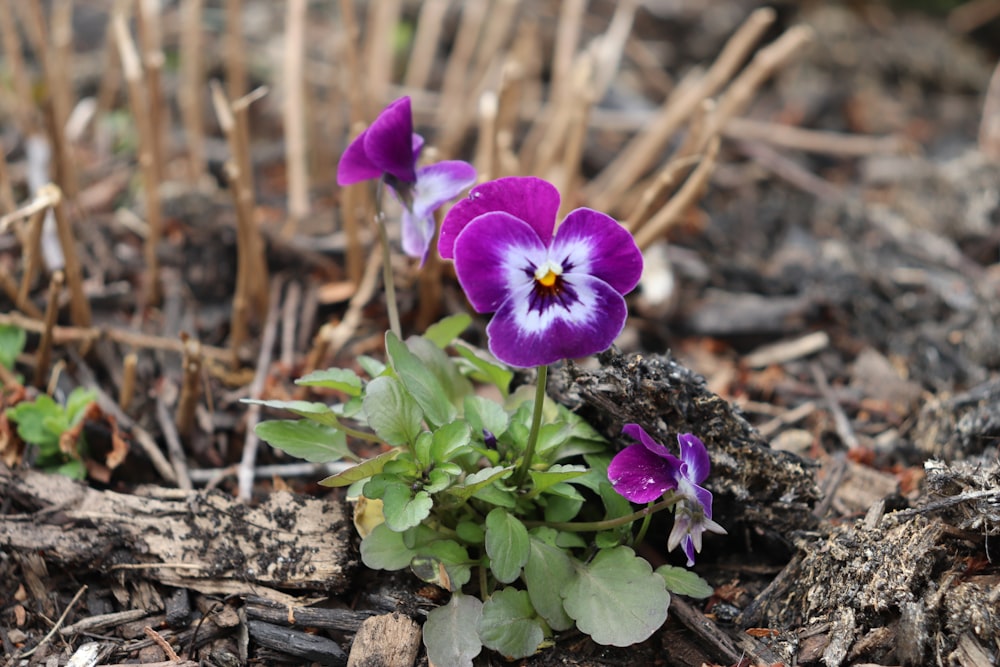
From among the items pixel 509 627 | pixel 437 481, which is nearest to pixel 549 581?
pixel 509 627

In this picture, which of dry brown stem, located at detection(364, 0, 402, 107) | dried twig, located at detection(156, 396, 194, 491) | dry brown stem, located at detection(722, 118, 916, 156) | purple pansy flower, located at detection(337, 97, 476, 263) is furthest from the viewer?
dry brown stem, located at detection(722, 118, 916, 156)

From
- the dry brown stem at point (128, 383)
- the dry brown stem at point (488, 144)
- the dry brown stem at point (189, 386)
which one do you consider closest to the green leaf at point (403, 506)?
the dry brown stem at point (189, 386)

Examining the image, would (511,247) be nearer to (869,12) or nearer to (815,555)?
(815,555)

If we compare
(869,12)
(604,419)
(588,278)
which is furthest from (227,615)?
(869,12)

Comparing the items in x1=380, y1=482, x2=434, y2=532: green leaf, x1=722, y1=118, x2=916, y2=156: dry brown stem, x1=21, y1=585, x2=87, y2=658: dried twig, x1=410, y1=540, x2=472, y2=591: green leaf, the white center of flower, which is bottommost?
x1=21, y1=585, x2=87, y2=658: dried twig

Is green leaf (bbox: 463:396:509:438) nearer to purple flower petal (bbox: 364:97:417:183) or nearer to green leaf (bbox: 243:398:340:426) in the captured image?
green leaf (bbox: 243:398:340:426)

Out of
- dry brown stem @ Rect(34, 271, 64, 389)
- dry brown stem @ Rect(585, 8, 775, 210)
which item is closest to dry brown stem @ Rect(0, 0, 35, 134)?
dry brown stem @ Rect(34, 271, 64, 389)
